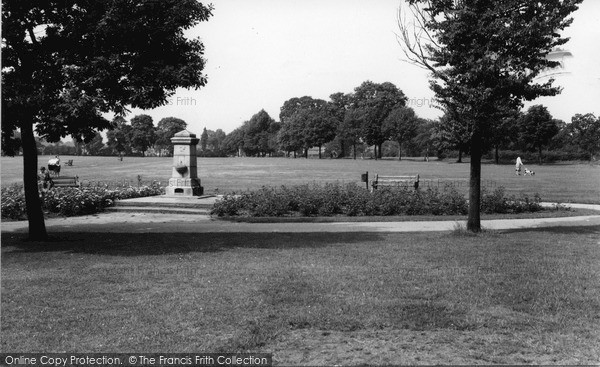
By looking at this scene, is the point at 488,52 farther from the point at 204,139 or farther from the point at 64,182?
the point at 204,139

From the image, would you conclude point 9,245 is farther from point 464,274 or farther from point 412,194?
point 412,194

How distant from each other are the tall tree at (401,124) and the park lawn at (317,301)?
7763 centimetres

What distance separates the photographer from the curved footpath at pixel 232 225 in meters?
13.4

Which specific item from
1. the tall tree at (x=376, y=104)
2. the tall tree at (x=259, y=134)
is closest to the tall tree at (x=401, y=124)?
the tall tree at (x=376, y=104)

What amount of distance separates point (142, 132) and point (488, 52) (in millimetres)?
105891

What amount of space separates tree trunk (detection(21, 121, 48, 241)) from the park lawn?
730 mm

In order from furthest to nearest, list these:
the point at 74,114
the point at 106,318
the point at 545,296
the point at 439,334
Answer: the point at 74,114
the point at 545,296
the point at 106,318
the point at 439,334

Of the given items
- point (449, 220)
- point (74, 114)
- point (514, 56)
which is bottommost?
point (449, 220)

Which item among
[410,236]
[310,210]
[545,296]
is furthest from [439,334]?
[310,210]

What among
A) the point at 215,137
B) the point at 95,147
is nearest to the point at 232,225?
the point at 95,147

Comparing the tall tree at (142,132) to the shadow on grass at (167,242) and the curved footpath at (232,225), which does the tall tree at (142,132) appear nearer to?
the curved footpath at (232,225)

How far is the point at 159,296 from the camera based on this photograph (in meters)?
6.72

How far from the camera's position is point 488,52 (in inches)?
426

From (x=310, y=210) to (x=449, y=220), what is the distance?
14.3 ft
